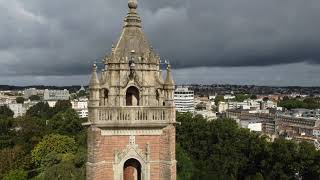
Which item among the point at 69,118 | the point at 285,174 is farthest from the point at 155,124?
the point at 69,118

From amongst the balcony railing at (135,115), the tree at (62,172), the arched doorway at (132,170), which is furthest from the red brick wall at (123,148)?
the tree at (62,172)

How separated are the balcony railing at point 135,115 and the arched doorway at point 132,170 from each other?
78.3 inches

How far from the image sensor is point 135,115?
76.8 ft

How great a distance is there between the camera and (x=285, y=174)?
64.7 meters

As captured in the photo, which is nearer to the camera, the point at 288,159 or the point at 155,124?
the point at 155,124

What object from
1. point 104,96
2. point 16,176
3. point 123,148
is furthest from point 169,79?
point 16,176

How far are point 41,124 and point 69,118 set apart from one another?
33.1 feet

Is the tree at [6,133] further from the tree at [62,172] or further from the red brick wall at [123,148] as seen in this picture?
the red brick wall at [123,148]

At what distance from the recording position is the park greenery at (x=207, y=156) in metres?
62.0

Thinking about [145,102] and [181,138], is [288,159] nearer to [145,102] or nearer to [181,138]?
[181,138]

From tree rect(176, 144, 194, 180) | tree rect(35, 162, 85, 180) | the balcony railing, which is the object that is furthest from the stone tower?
tree rect(176, 144, 194, 180)

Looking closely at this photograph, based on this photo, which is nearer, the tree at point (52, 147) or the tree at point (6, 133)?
the tree at point (52, 147)

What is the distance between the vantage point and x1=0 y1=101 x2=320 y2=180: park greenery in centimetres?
6197

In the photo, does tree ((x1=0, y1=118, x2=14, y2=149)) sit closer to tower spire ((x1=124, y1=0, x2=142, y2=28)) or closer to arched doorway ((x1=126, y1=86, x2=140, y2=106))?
arched doorway ((x1=126, y1=86, x2=140, y2=106))
